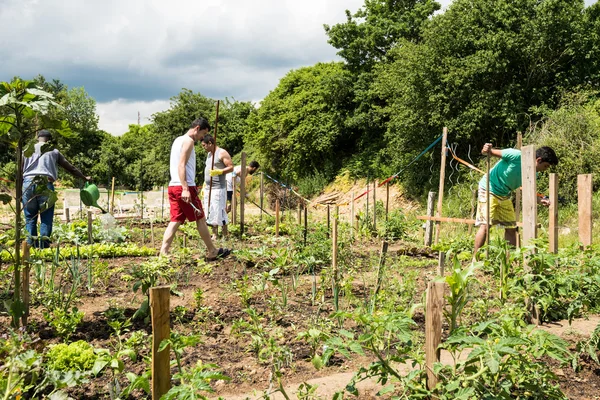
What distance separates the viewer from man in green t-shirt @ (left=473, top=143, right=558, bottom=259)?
5141mm

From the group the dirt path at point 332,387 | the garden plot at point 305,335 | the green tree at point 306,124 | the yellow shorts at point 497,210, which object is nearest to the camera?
the garden plot at point 305,335

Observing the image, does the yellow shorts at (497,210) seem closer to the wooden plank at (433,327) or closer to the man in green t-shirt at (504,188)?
the man in green t-shirt at (504,188)

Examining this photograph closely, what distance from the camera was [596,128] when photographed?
10.8 meters

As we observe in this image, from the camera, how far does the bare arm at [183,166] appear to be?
491 cm

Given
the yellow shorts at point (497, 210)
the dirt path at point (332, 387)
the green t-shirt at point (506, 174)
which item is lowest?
the dirt path at point (332, 387)

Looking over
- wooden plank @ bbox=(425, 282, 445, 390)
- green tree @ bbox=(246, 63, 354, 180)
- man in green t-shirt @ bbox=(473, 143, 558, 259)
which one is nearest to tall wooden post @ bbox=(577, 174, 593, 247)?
man in green t-shirt @ bbox=(473, 143, 558, 259)

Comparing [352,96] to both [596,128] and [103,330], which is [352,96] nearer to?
[596,128]

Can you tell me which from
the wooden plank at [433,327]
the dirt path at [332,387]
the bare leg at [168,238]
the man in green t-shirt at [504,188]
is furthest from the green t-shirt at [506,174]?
the wooden plank at [433,327]

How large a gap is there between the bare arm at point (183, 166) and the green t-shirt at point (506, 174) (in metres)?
3.21

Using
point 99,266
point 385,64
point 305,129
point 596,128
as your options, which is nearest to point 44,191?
point 99,266

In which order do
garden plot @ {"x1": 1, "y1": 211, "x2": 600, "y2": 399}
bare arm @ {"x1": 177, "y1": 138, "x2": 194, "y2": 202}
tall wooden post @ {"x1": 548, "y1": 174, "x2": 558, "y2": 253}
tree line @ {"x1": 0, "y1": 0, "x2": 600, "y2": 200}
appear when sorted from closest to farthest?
garden plot @ {"x1": 1, "y1": 211, "x2": 600, "y2": 399}
tall wooden post @ {"x1": 548, "y1": 174, "x2": 558, "y2": 253}
bare arm @ {"x1": 177, "y1": 138, "x2": 194, "y2": 202}
tree line @ {"x1": 0, "y1": 0, "x2": 600, "y2": 200}

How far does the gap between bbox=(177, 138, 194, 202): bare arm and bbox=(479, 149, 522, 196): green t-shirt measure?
3.21 meters

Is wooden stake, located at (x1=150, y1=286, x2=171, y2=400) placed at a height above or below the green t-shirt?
below

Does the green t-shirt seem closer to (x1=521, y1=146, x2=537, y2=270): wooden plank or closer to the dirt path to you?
(x1=521, y1=146, x2=537, y2=270): wooden plank
